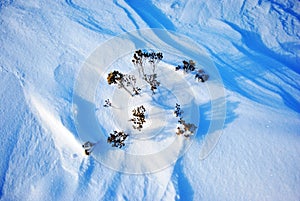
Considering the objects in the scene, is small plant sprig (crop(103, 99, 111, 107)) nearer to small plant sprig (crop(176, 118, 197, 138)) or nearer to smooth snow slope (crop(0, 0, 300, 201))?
smooth snow slope (crop(0, 0, 300, 201))

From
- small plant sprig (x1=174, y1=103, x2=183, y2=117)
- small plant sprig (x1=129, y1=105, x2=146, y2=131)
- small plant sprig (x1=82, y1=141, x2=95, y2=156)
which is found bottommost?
small plant sprig (x1=82, y1=141, x2=95, y2=156)

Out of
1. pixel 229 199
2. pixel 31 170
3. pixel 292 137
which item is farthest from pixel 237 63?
pixel 31 170

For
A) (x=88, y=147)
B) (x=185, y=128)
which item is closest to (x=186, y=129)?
(x=185, y=128)

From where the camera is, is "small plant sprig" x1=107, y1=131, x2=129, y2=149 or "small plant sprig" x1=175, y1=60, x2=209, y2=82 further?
"small plant sprig" x1=175, y1=60, x2=209, y2=82

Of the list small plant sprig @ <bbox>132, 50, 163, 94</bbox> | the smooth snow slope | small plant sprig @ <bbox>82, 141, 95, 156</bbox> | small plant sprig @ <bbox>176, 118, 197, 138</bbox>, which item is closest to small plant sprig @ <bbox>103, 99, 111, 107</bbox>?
the smooth snow slope

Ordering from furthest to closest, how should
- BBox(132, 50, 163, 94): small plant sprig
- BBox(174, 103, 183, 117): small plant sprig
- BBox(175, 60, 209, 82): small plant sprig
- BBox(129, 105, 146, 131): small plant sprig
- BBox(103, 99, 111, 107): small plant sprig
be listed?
1. BBox(175, 60, 209, 82): small plant sprig
2. BBox(132, 50, 163, 94): small plant sprig
3. BBox(103, 99, 111, 107): small plant sprig
4. BBox(174, 103, 183, 117): small plant sprig
5. BBox(129, 105, 146, 131): small plant sprig

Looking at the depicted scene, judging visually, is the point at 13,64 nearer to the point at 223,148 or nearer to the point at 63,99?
the point at 63,99

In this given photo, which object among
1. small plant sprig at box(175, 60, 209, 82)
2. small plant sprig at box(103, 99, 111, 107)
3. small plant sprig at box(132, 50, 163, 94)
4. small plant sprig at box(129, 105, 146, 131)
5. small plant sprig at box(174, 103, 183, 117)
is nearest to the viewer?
small plant sprig at box(129, 105, 146, 131)

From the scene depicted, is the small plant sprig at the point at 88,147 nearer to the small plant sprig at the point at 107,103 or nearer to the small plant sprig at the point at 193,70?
the small plant sprig at the point at 107,103
